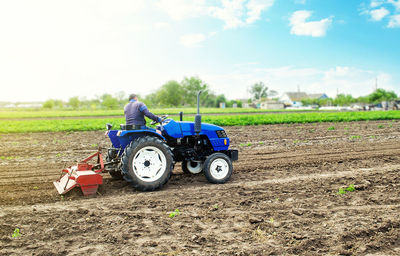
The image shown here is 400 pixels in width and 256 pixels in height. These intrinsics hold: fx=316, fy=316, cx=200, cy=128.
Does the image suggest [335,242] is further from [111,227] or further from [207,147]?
[207,147]

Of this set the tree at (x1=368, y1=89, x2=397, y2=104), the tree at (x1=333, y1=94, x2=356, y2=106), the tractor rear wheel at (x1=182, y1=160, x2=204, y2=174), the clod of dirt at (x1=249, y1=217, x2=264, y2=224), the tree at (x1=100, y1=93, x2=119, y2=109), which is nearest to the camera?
the clod of dirt at (x1=249, y1=217, x2=264, y2=224)

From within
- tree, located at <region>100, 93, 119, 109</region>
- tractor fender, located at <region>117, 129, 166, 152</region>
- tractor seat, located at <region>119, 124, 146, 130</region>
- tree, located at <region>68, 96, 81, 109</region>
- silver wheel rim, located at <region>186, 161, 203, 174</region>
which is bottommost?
silver wheel rim, located at <region>186, 161, 203, 174</region>

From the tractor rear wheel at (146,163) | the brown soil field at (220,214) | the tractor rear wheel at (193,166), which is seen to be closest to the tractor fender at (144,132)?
the tractor rear wheel at (146,163)

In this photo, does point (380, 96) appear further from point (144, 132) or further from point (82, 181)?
point (82, 181)

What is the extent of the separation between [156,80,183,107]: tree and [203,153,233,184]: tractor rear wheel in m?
65.8

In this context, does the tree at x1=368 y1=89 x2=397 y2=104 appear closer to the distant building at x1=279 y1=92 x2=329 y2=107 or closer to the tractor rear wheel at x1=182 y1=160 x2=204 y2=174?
the distant building at x1=279 y1=92 x2=329 y2=107

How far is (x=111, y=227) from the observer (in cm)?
418

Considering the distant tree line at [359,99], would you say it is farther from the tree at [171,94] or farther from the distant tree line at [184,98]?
the tree at [171,94]

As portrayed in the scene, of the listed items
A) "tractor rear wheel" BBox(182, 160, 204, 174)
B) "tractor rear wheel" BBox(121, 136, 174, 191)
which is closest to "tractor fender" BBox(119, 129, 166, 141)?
"tractor rear wheel" BBox(121, 136, 174, 191)

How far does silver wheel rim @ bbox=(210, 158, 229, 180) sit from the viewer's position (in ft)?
20.6

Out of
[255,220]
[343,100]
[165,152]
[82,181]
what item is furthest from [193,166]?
[343,100]

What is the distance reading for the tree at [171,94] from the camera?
72.1m

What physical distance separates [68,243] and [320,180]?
4.88 metres

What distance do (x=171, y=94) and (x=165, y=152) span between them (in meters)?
69.4
